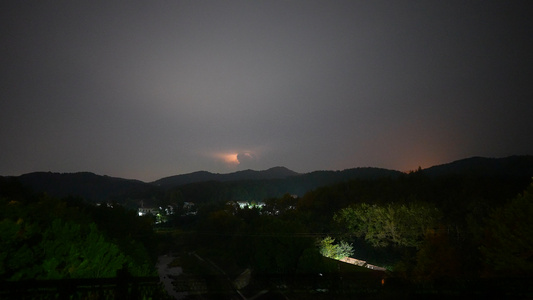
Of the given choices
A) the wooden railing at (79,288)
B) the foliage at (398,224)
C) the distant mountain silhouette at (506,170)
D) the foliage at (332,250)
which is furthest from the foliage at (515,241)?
the distant mountain silhouette at (506,170)

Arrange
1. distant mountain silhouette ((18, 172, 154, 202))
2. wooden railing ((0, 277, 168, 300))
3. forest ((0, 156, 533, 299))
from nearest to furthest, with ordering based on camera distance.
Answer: wooden railing ((0, 277, 168, 300)) < forest ((0, 156, 533, 299)) < distant mountain silhouette ((18, 172, 154, 202))

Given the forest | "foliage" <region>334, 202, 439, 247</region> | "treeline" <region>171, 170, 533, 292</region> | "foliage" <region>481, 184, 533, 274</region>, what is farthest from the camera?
"foliage" <region>334, 202, 439, 247</region>

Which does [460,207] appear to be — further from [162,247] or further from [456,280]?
[162,247]

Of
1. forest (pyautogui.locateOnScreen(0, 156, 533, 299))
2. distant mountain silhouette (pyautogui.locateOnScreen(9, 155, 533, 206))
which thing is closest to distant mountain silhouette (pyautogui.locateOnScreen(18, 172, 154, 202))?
distant mountain silhouette (pyautogui.locateOnScreen(9, 155, 533, 206))

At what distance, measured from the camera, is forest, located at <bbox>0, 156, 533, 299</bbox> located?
6414 mm

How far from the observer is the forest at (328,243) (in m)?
6.41

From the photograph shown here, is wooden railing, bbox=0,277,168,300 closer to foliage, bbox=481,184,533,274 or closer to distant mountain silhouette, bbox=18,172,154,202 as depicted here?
foliage, bbox=481,184,533,274

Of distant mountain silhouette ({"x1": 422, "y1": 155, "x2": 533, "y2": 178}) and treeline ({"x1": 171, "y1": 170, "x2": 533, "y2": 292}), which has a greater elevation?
distant mountain silhouette ({"x1": 422, "y1": 155, "x2": 533, "y2": 178})

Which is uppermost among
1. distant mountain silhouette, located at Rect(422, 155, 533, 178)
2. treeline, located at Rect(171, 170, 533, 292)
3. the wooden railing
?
distant mountain silhouette, located at Rect(422, 155, 533, 178)

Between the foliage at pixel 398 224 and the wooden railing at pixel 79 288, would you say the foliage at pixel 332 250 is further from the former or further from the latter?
the wooden railing at pixel 79 288

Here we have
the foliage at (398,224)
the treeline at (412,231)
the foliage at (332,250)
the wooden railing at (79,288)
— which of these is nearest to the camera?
the wooden railing at (79,288)

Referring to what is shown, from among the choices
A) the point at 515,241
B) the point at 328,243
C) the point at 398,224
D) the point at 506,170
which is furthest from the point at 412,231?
the point at 506,170

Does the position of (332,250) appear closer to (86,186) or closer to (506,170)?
(506,170)

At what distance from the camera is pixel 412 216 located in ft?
113
